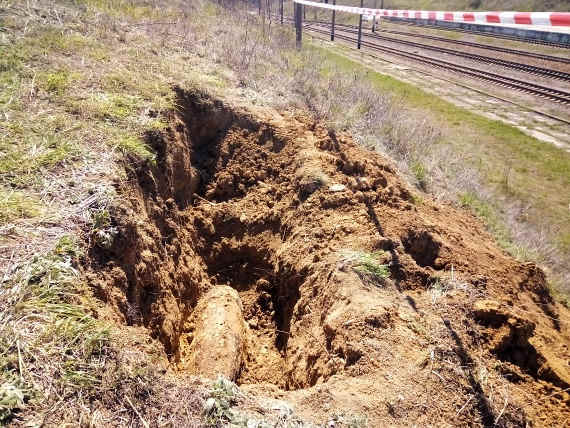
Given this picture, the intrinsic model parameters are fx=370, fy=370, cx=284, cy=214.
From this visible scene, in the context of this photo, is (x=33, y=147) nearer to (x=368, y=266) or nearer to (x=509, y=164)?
(x=368, y=266)

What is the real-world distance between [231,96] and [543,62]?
21105mm

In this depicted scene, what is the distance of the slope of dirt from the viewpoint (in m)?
2.97

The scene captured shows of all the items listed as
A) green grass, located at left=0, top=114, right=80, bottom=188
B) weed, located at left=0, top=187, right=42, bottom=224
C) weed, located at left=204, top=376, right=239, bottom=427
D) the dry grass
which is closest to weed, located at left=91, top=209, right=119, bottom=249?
the dry grass

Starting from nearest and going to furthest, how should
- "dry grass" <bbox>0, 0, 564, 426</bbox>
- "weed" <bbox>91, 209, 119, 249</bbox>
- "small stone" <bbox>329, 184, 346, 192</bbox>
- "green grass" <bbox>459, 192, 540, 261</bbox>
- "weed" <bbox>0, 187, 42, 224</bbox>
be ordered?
"dry grass" <bbox>0, 0, 564, 426</bbox>, "weed" <bbox>0, 187, 42, 224</bbox>, "weed" <bbox>91, 209, 119, 249</bbox>, "small stone" <bbox>329, 184, 346, 192</bbox>, "green grass" <bbox>459, 192, 540, 261</bbox>

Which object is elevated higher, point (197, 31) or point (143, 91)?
point (197, 31)

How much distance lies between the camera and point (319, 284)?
4055 mm

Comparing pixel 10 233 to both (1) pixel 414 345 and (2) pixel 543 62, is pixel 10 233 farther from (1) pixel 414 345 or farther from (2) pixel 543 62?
(2) pixel 543 62

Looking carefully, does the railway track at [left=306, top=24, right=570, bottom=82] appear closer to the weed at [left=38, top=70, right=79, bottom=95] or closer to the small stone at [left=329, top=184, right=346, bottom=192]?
the small stone at [left=329, top=184, right=346, bottom=192]

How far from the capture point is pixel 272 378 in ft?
12.4

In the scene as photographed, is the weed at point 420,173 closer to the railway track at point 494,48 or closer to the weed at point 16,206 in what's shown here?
the weed at point 16,206

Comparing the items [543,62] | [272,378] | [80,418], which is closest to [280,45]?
[272,378]

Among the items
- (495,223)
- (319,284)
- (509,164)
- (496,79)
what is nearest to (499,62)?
(496,79)

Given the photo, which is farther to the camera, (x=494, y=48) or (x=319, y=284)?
(x=494, y=48)

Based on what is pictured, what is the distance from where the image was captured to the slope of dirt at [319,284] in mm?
2973
